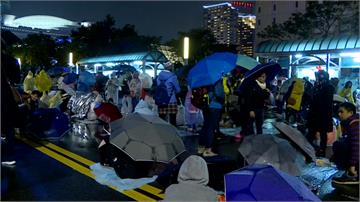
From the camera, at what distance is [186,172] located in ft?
11.8

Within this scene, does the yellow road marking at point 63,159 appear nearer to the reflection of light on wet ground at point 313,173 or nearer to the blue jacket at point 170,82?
the reflection of light on wet ground at point 313,173

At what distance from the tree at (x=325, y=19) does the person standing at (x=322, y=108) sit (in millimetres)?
28233

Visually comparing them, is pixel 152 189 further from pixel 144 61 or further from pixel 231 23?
pixel 231 23

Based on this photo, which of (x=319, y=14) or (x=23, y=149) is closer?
(x=23, y=149)

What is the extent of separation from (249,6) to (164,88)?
130 m

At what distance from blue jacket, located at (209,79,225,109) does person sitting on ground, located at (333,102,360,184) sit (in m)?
2.43

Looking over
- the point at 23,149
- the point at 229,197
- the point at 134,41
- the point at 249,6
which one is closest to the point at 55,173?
the point at 23,149

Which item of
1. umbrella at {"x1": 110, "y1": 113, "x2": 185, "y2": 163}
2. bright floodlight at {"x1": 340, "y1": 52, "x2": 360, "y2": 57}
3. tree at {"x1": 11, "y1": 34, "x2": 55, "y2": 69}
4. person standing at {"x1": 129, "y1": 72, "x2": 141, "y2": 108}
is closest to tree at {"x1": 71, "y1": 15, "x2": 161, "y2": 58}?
tree at {"x1": 11, "y1": 34, "x2": 55, "y2": 69}

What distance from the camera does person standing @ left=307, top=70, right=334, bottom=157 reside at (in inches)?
303

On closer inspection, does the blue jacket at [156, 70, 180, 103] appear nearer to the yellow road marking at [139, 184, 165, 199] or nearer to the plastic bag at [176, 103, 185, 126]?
the plastic bag at [176, 103, 185, 126]

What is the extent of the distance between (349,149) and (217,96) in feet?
9.10

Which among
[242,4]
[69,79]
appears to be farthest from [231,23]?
[69,79]

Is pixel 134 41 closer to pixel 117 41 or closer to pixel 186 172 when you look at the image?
pixel 117 41

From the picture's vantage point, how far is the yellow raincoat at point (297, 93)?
11.1m
